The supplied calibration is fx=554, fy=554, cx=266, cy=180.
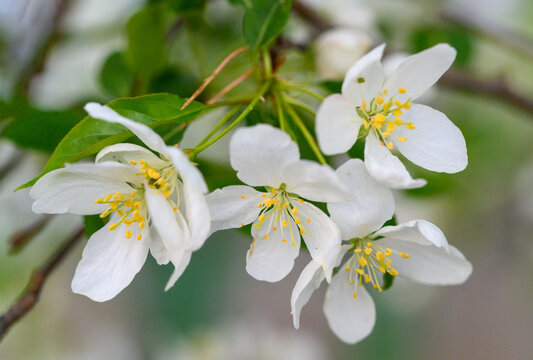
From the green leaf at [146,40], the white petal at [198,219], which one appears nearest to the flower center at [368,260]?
the white petal at [198,219]

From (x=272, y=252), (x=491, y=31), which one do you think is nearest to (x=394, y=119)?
(x=272, y=252)

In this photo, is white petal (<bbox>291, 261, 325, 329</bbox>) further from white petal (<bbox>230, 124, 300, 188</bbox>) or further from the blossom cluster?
white petal (<bbox>230, 124, 300, 188</bbox>)

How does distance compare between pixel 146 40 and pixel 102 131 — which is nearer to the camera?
pixel 102 131

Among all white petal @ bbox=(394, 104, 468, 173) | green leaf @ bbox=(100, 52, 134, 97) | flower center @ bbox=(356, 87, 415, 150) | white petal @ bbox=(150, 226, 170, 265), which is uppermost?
flower center @ bbox=(356, 87, 415, 150)

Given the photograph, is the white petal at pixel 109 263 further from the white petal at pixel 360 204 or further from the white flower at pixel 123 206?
the white petal at pixel 360 204

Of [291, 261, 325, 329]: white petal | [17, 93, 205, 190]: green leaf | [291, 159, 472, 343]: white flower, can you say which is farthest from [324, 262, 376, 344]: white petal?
[17, 93, 205, 190]: green leaf

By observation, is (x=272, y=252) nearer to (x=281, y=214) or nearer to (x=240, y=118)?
(x=281, y=214)

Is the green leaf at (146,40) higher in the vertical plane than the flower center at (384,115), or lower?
lower
